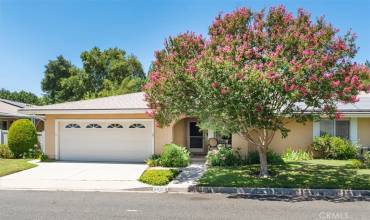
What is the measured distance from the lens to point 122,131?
19.4 metres

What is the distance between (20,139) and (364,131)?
18.5 metres

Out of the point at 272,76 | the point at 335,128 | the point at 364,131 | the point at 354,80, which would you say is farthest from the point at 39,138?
the point at 364,131

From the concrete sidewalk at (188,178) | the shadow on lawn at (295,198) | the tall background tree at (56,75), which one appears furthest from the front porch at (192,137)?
the tall background tree at (56,75)

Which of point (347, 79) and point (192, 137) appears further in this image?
point (192, 137)

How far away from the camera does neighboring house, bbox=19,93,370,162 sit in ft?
61.4

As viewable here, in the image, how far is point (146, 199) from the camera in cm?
1057

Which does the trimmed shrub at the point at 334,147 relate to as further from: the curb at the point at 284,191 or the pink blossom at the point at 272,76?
the pink blossom at the point at 272,76

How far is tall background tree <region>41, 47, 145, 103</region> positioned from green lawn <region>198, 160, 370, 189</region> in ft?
113

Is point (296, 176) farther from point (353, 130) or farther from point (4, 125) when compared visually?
point (4, 125)

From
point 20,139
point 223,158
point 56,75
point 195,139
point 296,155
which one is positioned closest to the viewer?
point 223,158

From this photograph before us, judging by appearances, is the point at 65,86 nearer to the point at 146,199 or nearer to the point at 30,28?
the point at 30,28

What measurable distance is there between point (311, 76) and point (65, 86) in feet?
142

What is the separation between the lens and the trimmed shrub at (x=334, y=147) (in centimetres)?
1809

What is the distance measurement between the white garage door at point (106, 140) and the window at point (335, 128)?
8976 millimetres
